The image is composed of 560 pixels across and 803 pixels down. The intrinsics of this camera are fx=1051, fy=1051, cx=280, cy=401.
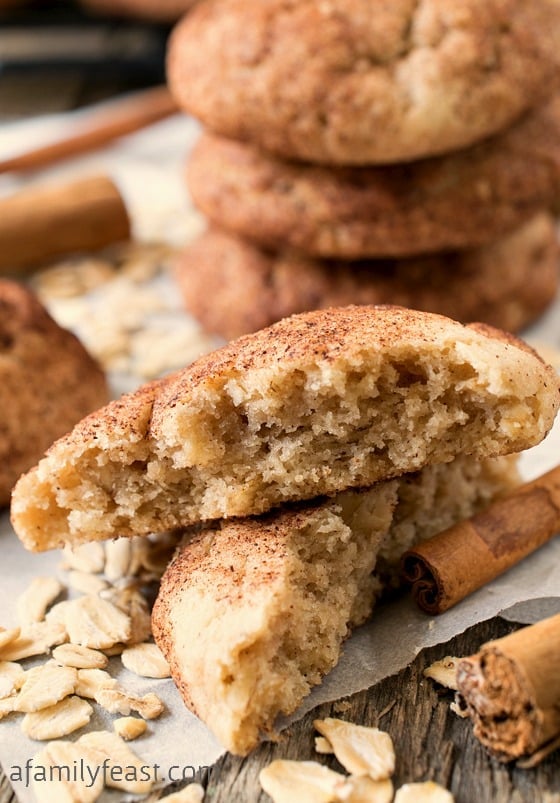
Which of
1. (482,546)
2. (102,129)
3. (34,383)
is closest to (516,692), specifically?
(482,546)

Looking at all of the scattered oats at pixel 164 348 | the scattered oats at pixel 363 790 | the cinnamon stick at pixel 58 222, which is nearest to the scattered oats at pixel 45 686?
the scattered oats at pixel 363 790

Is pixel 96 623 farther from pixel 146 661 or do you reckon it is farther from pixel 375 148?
pixel 375 148

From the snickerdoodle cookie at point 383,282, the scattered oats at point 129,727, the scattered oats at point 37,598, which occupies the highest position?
the snickerdoodle cookie at point 383,282

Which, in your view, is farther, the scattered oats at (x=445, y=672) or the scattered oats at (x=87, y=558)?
the scattered oats at (x=87, y=558)

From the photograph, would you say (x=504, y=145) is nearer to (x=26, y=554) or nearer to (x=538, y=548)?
(x=538, y=548)

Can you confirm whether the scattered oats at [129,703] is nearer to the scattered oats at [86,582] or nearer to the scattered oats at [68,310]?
the scattered oats at [86,582]
